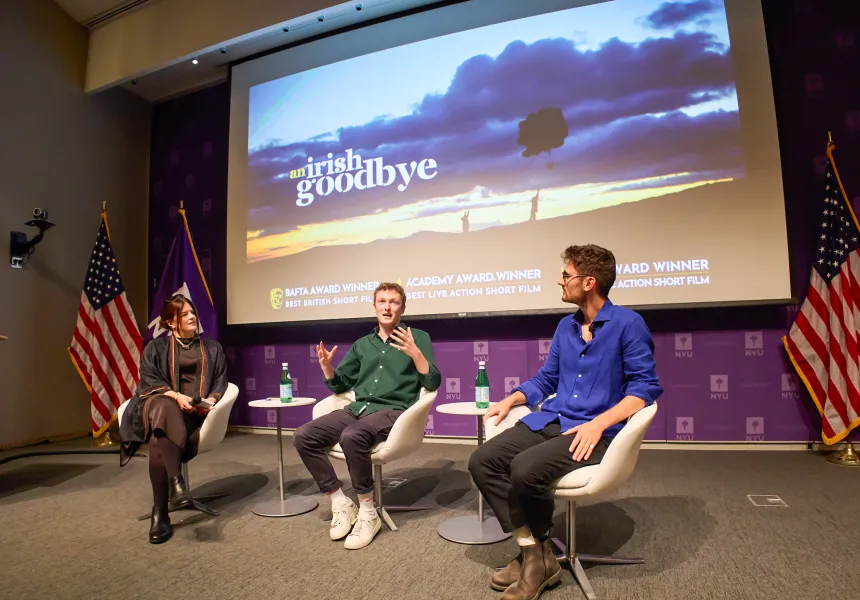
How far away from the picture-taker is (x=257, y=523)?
8.72ft

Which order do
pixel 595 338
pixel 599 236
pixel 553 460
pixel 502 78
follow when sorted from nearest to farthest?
pixel 553 460 < pixel 595 338 < pixel 599 236 < pixel 502 78

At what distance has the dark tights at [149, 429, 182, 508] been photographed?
8.35ft

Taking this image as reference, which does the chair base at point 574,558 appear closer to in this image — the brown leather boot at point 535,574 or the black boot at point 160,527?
the brown leather boot at point 535,574

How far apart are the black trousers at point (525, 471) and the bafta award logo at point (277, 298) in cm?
329

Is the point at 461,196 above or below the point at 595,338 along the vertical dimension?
above

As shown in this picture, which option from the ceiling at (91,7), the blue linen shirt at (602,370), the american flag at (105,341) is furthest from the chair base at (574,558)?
the ceiling at (91,7)

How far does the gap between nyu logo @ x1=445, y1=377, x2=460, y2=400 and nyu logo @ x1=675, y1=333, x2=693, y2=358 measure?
1.79 meters

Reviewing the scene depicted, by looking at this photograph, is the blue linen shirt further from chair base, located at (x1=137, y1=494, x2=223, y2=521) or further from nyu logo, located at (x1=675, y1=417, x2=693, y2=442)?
nyu logo, located at (x1=675, y1=417, x2=693, y2=442)

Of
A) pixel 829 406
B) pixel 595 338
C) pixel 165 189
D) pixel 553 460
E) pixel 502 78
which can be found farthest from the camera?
pixel 165 189

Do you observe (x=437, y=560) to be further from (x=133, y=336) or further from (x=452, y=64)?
(x=133, y=336)

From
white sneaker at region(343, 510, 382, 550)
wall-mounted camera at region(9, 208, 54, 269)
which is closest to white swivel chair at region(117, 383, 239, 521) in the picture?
white sneaker at region(343, 510, 382, 550)

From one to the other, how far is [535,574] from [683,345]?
281 cm

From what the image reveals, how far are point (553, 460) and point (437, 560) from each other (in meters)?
0.74

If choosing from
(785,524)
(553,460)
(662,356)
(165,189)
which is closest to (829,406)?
(662,356)
